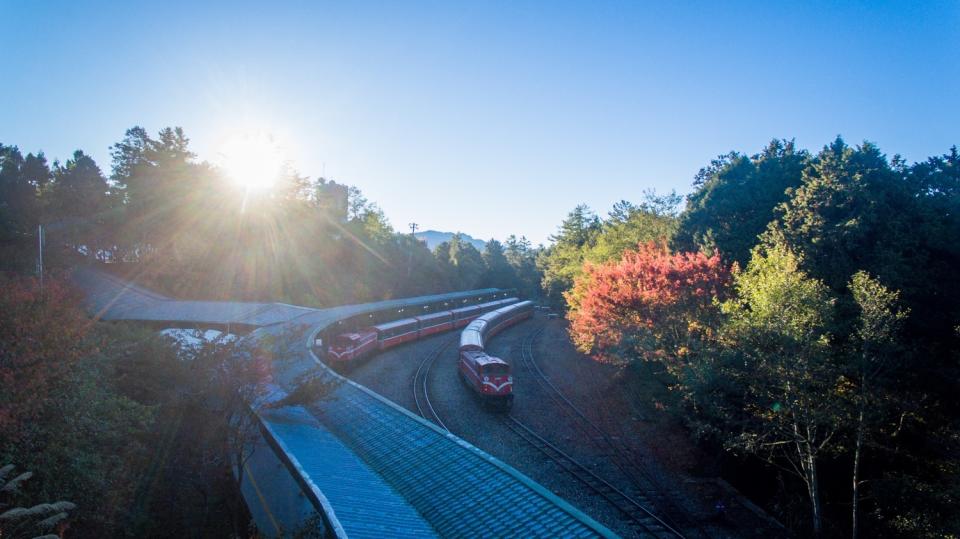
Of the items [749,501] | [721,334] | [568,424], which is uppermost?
[721,334]

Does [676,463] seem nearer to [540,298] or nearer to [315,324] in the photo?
[315,324]

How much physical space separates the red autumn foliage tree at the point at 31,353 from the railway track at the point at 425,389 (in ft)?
33.9

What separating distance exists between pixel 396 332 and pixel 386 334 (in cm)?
154

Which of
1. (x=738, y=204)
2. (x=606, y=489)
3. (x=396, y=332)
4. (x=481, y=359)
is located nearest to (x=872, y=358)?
(x=606, y=489)

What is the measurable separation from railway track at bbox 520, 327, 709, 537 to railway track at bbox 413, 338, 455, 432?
6.05 metres

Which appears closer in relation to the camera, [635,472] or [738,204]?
[635,472]

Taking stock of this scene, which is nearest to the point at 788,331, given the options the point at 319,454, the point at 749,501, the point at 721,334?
the point at 721,334

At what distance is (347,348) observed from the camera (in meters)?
25.5

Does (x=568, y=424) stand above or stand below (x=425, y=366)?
below

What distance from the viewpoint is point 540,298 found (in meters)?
86.3

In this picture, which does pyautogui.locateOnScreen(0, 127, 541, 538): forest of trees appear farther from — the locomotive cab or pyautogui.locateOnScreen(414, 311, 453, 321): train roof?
pyautogui.locateOnScreen(414, 311, 453, 321): train roof

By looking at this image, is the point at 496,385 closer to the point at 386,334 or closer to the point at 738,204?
the point at 386,334

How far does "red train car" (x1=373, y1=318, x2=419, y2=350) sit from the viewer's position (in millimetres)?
30344

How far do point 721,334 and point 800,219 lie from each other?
10.1m
